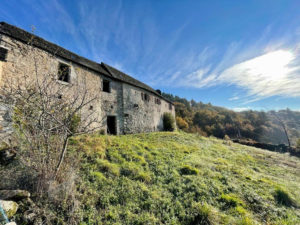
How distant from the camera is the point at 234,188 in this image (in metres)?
4.11

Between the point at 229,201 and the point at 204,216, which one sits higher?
the point at 204,216

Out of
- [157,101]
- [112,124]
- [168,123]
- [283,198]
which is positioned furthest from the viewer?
[168,123]

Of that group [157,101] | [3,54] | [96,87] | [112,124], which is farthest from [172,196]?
[157,101]

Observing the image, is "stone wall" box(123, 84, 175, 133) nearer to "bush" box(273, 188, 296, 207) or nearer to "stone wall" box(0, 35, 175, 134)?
"stone wall" box(0, 35, 175, 134)

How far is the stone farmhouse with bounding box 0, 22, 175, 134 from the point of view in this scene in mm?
5688

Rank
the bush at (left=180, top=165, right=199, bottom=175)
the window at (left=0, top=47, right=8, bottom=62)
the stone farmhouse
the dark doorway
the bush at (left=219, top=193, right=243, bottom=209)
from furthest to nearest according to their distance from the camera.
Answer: the dark doorway
the stone farmhouse
the window at (left=0, top=47, right=8, bottom=62)
the bush at (left=180, top=165, right=199, bottom=175)
the bush at (left=219, top=193, right=243, bottom=209)

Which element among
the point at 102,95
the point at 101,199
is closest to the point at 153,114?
the point at 102,95

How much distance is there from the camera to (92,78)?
9547mm

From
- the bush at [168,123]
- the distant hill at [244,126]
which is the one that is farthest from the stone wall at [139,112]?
the distant hill at [244,126]

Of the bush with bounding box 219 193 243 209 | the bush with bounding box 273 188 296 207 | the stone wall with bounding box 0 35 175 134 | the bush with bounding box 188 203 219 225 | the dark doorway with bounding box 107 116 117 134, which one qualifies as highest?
the stone wall with bounding box 0 35 175 134

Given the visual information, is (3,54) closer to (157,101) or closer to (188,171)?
(188,171)

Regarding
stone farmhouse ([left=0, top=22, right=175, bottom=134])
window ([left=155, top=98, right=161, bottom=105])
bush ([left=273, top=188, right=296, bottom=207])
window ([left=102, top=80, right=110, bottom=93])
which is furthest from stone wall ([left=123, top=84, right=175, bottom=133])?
bush ([left=273, top=188, right=296, bottom=207])

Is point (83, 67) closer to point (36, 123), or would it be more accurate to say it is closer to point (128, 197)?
point (36, 123)

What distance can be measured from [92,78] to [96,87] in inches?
30.1
